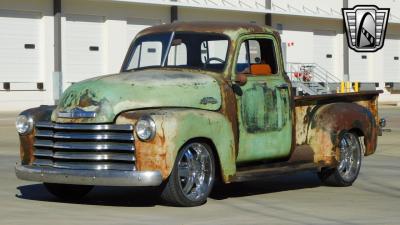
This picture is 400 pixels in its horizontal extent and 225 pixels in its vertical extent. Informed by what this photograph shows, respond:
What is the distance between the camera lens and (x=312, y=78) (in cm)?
4928

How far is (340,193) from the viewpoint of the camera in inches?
457

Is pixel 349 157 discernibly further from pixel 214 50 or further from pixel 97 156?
pixel 97 156

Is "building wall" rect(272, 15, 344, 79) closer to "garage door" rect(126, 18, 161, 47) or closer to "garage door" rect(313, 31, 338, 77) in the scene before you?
"garage door" rect(313, 31, 338, 77)

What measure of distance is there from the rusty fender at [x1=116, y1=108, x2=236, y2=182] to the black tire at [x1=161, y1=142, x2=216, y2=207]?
0.40 ft

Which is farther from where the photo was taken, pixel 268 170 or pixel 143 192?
pixel 143 192

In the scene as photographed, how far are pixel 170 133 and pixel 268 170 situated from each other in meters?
1.89

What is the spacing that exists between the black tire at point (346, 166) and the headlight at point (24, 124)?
4.23 m

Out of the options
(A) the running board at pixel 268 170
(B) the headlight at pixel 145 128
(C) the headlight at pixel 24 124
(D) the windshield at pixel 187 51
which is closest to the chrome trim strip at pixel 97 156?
(B) the headlight at pixel 145 128

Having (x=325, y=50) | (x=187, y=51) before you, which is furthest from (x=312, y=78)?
(x=187, y=51)

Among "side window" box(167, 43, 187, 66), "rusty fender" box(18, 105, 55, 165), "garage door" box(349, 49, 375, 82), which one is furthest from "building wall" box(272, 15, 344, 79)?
"rusty fender" box(18, 105, 55, 165)

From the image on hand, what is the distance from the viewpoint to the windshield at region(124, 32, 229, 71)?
1086cm

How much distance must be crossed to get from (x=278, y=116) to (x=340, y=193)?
1424 mm

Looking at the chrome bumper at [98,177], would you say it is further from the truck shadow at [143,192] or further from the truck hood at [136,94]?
the truck shadow at [143,192]

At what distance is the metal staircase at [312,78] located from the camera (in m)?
42.8
